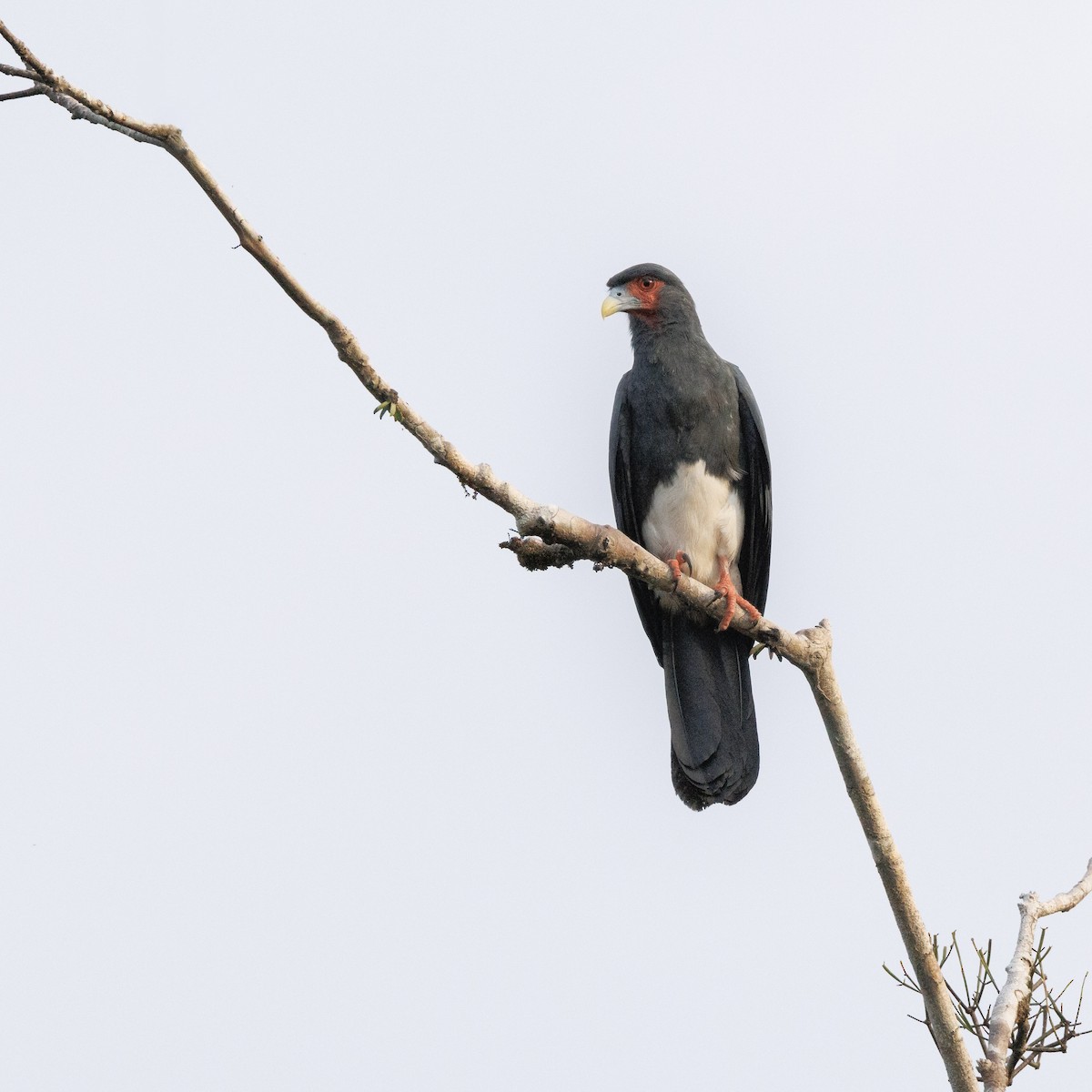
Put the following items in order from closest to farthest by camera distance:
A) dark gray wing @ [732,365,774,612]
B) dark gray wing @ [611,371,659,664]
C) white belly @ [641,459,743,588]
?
white belly @ [641,459,743,588] < dark gray wing @ [732,365,774,612] < dark gray wing @ [611,371,659,664]

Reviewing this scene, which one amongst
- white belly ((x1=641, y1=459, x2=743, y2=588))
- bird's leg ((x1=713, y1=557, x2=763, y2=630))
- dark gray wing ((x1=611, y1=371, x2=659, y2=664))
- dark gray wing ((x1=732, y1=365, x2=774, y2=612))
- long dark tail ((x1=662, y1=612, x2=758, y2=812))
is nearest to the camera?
bird's leg ((x1=713, y1=557, x2=763, y2=630))

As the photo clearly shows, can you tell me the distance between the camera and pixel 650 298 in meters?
6.30

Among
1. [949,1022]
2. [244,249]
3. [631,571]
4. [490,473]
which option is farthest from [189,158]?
[949,1022]

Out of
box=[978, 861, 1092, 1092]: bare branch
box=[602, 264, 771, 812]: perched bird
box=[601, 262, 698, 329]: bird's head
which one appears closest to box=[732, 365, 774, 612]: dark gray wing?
box=[602, 264, 771, 812]: perched bird

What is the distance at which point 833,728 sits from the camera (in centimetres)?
411

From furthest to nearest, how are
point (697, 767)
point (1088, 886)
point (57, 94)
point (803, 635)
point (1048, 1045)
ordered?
point (697, 767) < point (803, 635) < point (1088, 886) < point (1048, 1045) < point (57, 94)

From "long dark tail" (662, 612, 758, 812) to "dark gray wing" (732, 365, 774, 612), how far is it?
464 mm

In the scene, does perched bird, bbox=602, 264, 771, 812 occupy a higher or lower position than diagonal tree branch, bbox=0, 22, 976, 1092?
higher

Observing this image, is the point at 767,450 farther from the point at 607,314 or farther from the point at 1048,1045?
the point at 1048,1045

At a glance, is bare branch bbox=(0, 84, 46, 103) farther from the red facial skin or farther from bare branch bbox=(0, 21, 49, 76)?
the red facial skin

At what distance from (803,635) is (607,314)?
8.11 feet

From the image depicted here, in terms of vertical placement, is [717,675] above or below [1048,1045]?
above

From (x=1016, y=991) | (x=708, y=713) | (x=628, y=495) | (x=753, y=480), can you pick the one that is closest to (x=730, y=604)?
(x=708, y=713)

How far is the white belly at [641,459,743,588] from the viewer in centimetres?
595
